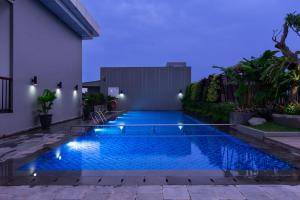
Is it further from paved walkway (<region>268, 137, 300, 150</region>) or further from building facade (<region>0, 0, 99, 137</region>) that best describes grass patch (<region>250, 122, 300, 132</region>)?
building facade (<region>0, 0, 99, 137</region>)

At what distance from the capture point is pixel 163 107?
109ft

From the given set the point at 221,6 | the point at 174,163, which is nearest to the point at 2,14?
the point at 174,163

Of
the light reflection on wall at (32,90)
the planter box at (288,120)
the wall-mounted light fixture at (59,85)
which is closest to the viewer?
the planter box at (288,120)

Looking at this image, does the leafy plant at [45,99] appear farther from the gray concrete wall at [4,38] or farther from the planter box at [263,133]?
the planter box at [263,133]

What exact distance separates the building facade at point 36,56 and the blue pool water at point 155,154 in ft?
8.80

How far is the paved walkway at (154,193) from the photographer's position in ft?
16.0

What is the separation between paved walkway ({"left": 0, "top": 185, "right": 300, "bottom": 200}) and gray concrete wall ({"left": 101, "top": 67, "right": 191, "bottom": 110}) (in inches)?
1084

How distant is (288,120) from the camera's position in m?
12.7

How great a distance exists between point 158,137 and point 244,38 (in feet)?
269

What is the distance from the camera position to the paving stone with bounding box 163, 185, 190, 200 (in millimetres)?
4897

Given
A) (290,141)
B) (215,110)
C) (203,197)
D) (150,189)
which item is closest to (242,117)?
(215,110)

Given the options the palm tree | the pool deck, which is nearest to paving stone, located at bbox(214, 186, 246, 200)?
the pool deck

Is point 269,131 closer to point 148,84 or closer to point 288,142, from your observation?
point 288,142

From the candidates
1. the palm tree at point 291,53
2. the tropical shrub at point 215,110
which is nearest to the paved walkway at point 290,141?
the palm tree at point 291,53
